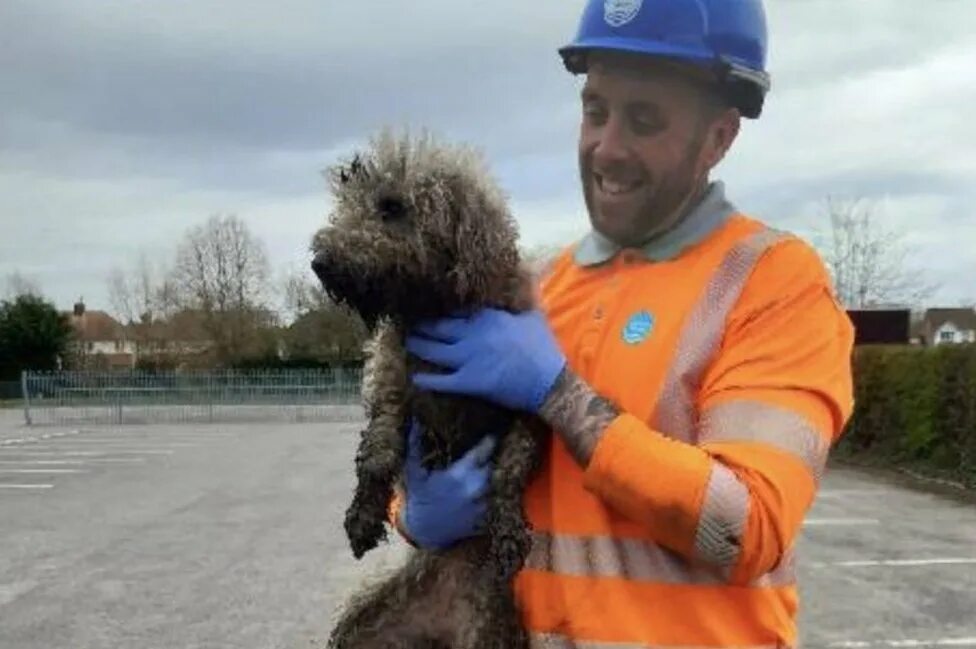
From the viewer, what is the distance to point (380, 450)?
8.73ft

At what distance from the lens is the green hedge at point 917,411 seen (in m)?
18.7

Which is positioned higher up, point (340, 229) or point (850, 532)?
point (340, 229)

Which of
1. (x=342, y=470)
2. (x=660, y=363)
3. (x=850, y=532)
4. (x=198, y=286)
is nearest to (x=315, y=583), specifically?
(x=850, y=532)

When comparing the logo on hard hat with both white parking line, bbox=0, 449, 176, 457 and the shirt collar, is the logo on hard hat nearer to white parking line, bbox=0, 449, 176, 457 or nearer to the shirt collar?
the shirt collar

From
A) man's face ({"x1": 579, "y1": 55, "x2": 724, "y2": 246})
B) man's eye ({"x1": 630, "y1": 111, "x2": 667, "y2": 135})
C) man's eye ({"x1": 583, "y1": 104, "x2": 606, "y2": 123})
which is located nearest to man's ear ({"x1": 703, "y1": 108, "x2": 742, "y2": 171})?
man's face ({"x1": 579, "y1": 55, "x2": 724, "y2": 246})

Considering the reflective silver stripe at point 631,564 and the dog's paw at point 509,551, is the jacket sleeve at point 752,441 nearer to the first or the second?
the reflective silver stripe at point 631,564

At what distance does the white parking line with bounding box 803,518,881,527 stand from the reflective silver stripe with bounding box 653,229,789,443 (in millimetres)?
12777

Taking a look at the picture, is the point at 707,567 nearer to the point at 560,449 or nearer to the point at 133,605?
the point at 560,449

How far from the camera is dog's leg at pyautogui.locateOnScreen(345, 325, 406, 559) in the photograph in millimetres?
2656

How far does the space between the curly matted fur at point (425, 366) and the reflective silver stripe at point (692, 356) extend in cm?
34

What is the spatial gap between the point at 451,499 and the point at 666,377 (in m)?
0.55

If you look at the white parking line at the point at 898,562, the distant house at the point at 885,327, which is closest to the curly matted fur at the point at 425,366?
the white parking line at the point at 898,562

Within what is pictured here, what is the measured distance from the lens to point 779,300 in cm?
228

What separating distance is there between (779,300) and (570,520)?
0.60 metres
